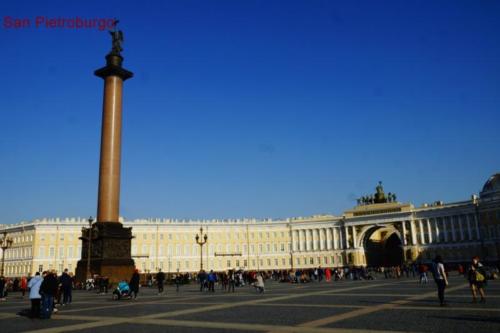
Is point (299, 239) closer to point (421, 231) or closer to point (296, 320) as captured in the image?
point (421, 231)

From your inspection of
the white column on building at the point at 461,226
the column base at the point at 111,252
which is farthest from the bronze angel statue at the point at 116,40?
the white column on building at the point at 461,226

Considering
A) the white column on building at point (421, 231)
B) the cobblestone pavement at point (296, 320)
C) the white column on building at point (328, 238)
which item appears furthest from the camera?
the white column on building at point (328, 238)

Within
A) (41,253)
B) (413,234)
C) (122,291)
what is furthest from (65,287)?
(413,234)

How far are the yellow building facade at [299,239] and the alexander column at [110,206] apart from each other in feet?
197

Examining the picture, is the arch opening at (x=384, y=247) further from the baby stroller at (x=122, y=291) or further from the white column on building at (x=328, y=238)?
the baby stroller at (x=122, y=291)

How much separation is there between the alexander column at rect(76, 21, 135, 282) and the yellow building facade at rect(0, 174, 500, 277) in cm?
6007

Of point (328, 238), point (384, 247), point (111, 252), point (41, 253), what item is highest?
point (328, 238)

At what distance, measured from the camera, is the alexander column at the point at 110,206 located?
98.1ft

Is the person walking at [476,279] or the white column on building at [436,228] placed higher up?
the white column on building at [436,228]

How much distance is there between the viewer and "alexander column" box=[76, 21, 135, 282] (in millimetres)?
29906

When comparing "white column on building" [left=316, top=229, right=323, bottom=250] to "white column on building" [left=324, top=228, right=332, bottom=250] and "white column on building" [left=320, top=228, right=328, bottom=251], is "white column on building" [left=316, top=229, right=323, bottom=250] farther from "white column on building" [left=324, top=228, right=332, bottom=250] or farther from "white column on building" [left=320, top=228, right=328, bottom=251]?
"white column on building" [left=324, top=228, right=332, bottom=250]

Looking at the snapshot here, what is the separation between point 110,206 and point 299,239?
7992 centimetres

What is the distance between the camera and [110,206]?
1214 inches

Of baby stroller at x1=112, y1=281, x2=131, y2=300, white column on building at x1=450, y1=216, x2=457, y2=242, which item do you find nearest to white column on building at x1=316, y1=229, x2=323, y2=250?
white column on building at x1=450, y1=216, x2=457, y2=242
